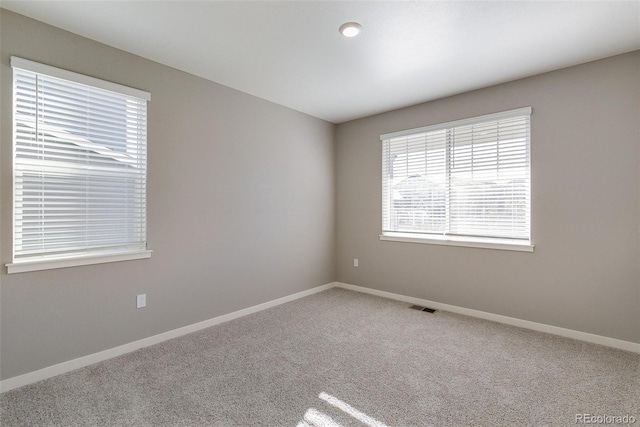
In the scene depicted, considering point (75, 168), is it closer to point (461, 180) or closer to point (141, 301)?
point (141, 301)

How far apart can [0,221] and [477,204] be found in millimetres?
4161

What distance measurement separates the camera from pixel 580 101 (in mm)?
2857

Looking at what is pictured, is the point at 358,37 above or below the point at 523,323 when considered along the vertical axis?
above

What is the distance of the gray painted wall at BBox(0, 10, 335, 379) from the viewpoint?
2.20 meters

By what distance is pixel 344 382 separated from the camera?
2.20m

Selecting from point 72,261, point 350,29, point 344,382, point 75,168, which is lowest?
point 344,382

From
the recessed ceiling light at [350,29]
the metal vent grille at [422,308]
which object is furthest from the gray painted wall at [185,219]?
the recessed ceiling light at [350,29]

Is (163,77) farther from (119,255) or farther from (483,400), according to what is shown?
(483,400)

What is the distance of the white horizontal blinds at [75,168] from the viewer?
7.14 ft

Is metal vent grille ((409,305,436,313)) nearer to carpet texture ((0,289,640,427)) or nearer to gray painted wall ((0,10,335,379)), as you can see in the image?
carpet texture ((0,289,640,427))

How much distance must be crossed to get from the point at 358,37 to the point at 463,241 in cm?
245

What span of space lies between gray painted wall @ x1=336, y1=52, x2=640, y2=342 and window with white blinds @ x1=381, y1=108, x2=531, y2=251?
0.13 metres

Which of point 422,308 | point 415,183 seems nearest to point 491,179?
point 415,183

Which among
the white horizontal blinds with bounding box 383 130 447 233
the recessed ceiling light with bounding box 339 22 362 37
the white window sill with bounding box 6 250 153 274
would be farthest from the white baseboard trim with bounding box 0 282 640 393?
the recessed ceiling light with bounding box 339 22 362 37
